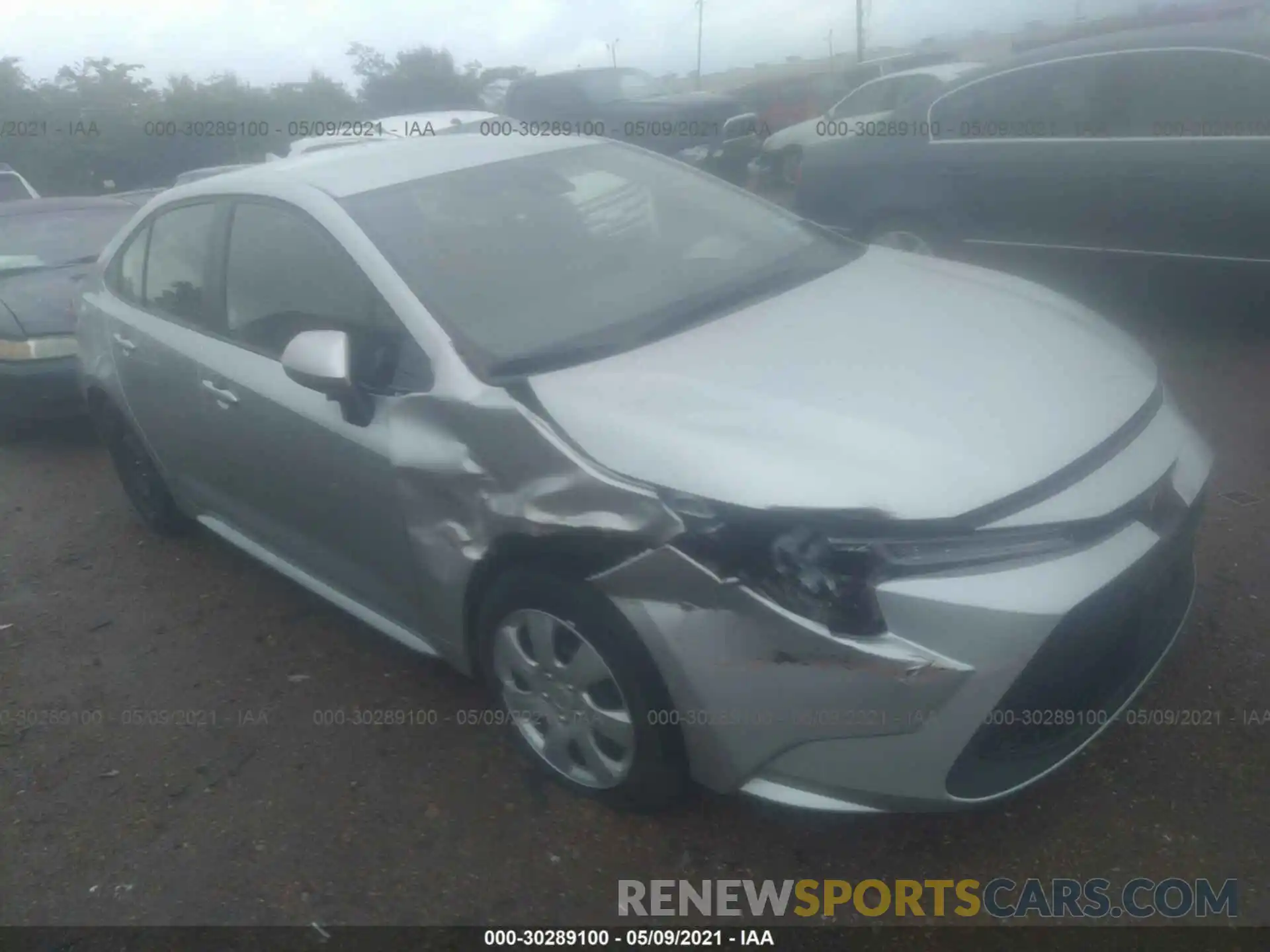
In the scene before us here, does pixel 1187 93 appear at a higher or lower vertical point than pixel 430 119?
lower

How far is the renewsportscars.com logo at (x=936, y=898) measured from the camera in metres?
2.34

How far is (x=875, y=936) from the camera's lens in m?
2.36

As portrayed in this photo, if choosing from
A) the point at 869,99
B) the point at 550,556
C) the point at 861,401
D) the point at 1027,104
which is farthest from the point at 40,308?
the point at 869,99

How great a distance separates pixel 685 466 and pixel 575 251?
1175 millimetres

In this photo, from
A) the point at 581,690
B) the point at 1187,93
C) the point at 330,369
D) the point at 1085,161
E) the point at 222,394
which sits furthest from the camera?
the point at 1085,161

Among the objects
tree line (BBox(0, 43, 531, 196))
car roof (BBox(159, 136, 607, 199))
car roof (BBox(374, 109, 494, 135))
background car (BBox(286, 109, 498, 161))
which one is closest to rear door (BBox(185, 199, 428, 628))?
car roof (BBox(159, 136, 607, 199))

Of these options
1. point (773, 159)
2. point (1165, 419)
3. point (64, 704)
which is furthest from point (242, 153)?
point (1165, 419)

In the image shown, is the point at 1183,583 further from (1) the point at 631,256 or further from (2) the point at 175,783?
(2) the point at 175,783

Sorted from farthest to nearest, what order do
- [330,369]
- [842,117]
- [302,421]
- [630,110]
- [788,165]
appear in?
[630,110] → [842,117] → [788,165] → [302,421] → [330,369]

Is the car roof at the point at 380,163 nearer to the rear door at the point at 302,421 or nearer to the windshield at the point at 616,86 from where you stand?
the rear door at the point at 302,421

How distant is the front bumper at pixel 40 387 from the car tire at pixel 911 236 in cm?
453

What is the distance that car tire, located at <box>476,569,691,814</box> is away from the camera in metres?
2.41

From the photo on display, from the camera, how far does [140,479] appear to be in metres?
4.59

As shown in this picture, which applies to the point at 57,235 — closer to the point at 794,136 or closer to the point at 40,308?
the point at 40,308
